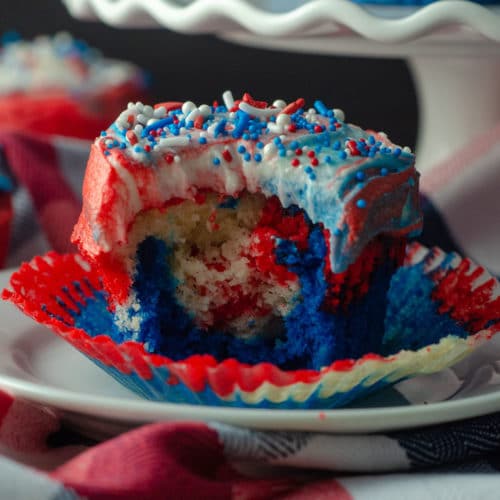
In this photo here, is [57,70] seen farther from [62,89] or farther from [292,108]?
[292,108]

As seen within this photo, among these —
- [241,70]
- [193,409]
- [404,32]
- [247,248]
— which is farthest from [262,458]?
[241,70]

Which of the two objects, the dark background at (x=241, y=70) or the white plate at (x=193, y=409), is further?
the dark background at (x=241, y=70)

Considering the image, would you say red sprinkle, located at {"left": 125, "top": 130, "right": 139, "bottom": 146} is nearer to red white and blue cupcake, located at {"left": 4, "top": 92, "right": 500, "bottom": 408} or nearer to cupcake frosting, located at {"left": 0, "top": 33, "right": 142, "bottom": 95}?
red white and blue cupcake, located at {"left": 4, "top": 92, "right": 500, "bottom": 408}

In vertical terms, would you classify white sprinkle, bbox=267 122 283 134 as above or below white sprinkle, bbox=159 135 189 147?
above

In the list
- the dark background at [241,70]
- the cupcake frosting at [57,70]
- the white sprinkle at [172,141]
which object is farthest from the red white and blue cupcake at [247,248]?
the dark background at [241,70]

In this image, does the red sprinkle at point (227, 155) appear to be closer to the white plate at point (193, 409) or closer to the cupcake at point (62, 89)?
the white plate at point (193, 409)

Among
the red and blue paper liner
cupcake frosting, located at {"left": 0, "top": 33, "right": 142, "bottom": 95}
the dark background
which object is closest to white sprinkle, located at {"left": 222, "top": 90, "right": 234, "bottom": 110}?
the red and blue paper liner

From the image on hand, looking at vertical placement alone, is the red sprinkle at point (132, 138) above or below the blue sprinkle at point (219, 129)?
below
